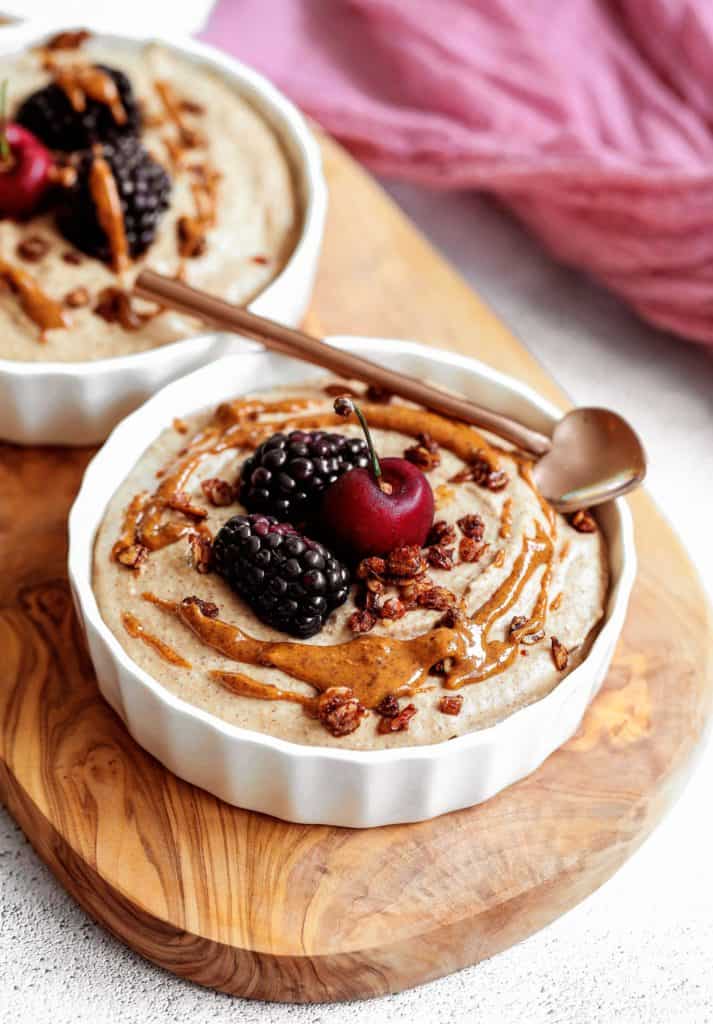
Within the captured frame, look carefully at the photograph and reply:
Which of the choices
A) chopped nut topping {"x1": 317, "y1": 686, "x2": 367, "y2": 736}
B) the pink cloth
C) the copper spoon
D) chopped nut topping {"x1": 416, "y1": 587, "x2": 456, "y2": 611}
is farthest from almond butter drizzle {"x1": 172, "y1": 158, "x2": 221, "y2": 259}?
chopped nut topping {"x1": 317, "y1": 686, "x2": 367, "y2": 736}

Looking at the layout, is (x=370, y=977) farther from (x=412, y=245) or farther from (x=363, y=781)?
(x=412, y=245)

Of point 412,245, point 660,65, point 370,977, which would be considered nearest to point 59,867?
point 370,977

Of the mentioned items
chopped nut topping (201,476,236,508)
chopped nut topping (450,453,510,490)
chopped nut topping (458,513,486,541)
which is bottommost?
chopped nut topping (201,476,236,508)

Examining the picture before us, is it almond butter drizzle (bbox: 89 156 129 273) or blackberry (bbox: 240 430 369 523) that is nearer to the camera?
blackberry (bbox: 240 430 369 523)

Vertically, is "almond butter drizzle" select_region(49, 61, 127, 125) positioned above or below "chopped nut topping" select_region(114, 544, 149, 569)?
above

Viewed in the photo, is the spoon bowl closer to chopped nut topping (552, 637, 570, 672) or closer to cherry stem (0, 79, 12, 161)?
chopped nut topping (552, 637, 570, 672)

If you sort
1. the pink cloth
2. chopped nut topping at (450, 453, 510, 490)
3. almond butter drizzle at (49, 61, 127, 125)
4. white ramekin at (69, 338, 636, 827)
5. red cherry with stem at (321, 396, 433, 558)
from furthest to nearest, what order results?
the pink cloth, almond butter drizzle at (49, 61, 127, 125), chopped nut topping at (450, 453, 510, 490), red cherry with stem at (321, 396, 433, 558), white ramekin at (69, 338, 636, 827)

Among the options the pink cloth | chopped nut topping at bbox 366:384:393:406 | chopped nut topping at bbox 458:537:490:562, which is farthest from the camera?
the pink cloth

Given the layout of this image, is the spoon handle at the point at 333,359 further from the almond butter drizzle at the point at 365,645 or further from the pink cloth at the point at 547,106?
the pink cloth at the point at 547,106

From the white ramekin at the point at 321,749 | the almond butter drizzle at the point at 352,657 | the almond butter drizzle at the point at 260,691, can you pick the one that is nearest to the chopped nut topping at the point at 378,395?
the white ramekin at the point at 321,749
